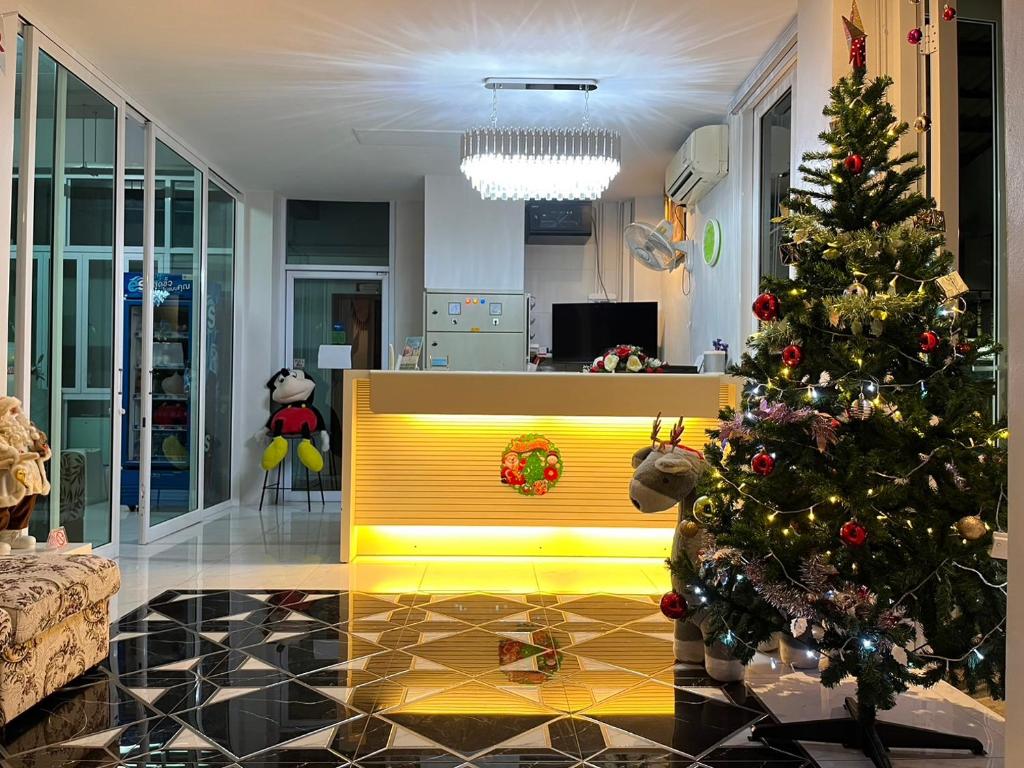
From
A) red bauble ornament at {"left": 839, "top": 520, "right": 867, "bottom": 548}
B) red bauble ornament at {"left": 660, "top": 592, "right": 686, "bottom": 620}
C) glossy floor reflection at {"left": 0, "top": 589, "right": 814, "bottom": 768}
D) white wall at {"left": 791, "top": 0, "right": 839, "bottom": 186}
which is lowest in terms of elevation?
glossy floor reflection at {"left": 0, "top": 589, "right": 814, "bottom": 768}

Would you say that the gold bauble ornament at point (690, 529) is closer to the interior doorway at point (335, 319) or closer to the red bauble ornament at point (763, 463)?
the red bauble ornament at point (763, 463)

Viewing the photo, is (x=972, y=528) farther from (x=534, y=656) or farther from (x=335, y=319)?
(x=335, y=319)

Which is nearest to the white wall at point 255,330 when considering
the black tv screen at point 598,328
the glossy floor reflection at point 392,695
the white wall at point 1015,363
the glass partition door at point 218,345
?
the glass partition door at point 218,345

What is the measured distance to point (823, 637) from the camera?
2430mm

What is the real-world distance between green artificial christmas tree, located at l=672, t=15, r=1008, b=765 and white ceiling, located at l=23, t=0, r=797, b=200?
7.20 ft

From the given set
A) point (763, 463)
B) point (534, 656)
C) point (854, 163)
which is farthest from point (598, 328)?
point (763, 463)

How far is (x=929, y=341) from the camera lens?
2.36 meters

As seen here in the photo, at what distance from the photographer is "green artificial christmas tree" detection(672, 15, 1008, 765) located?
2307mm

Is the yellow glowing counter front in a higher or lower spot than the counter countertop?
lower

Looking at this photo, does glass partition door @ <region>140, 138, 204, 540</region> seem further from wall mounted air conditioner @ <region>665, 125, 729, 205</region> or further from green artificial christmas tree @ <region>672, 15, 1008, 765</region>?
green artificial christmas tree @ <region>672, 15, 1008, 765</region>

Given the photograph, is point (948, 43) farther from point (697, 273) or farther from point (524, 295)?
point (524, 295)

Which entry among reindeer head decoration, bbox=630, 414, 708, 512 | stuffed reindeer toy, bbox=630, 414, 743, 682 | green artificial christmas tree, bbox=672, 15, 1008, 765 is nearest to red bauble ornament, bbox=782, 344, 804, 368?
green artificial christmas tree, bbox=672, 15, 1008, 765

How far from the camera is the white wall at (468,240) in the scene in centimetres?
797

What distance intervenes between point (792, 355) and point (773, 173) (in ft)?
10.2
